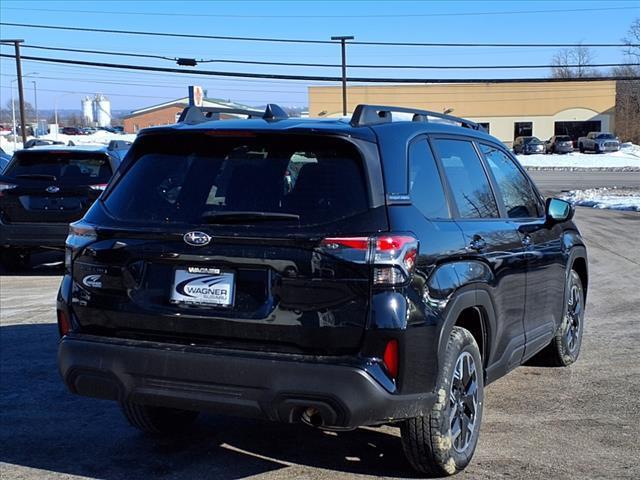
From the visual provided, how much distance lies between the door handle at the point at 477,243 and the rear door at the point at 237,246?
0.90 m

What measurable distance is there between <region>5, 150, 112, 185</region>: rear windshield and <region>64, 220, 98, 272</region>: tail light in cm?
672

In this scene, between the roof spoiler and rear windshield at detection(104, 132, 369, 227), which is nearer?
rear windshield at detection(104, 132, 369, 227)

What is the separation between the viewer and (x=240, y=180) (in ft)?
13.6

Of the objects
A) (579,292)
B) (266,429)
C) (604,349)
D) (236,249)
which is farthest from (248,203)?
(604,349)

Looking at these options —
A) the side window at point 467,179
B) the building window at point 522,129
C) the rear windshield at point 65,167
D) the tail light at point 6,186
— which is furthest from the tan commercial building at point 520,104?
the side window at point 467,179

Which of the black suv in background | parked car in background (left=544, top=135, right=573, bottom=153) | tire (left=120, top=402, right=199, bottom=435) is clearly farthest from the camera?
parked car in background (left=544, top=135, right=573, bottom=153)

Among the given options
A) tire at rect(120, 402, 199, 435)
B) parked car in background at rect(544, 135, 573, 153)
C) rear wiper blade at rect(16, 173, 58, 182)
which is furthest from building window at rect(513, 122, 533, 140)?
tire at rect(120, 402, 199, 435)

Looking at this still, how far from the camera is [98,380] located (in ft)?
13.6

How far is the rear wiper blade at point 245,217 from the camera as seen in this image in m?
3.94

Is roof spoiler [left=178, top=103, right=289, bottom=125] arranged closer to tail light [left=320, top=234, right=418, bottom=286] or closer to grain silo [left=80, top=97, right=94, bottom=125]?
tail light [left=320, top=234, right=418, bottom=286]

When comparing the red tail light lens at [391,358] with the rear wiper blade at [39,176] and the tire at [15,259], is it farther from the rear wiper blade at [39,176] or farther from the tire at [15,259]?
the tire at [15,259]

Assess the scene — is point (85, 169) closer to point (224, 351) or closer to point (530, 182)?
point (530, 182)

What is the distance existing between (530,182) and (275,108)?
7.28 ft

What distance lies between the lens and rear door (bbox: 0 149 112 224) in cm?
1091
